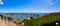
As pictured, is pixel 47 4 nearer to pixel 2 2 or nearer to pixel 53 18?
pixel 53 18

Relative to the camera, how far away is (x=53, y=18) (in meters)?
1.47

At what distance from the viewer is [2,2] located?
1513 millimetres

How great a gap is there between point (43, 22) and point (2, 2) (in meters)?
0.46

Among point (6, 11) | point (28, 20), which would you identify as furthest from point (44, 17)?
point (6, 11)

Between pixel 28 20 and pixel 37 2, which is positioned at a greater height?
pixel 37 2

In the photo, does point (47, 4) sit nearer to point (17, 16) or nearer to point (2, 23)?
point (17, 16)

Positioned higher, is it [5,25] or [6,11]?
[6,11]

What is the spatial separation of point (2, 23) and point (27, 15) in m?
0.27

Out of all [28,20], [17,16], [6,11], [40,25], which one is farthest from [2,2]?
[40,25]

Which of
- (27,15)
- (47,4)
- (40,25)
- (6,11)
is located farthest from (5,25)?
(47,4)

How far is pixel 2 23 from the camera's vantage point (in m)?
1.51

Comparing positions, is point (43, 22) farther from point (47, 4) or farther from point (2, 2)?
point (2, 2)

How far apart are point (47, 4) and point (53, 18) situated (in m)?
0.15

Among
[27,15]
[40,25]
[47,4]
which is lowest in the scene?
[40,25]
